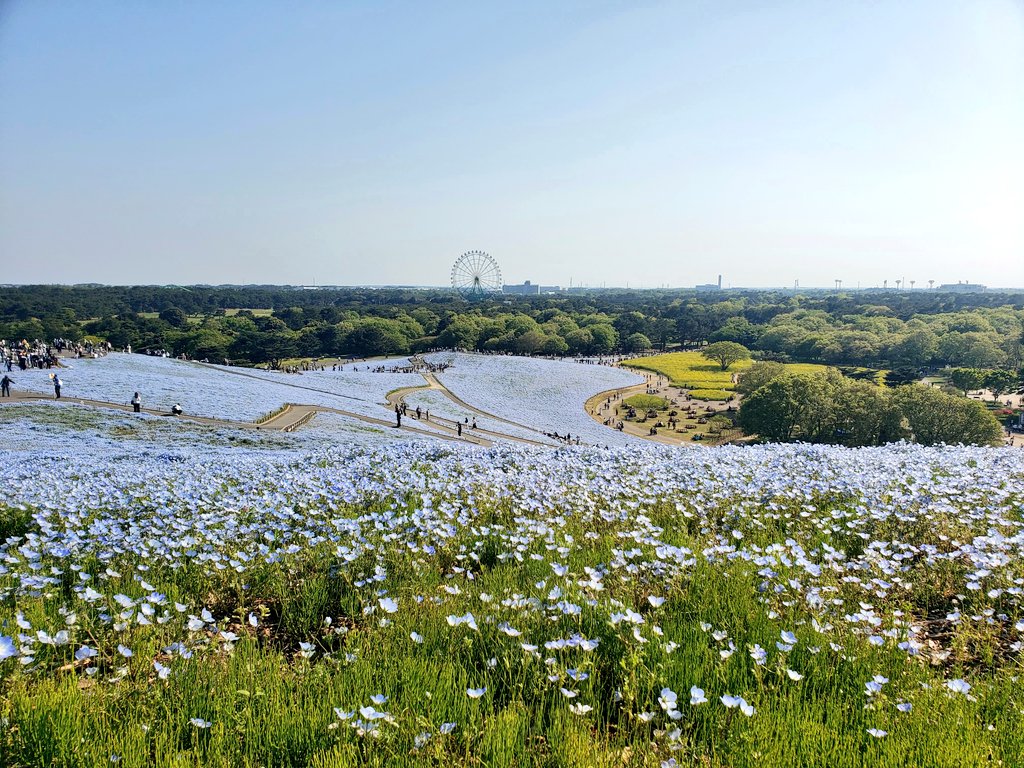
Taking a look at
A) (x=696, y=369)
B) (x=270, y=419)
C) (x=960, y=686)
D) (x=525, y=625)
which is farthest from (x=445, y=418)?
(x=696, y=369)

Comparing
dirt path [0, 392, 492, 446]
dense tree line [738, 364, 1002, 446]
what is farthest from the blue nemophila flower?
dense tree line [738, 364, 1002, 446]

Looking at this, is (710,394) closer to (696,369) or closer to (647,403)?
(647,403)

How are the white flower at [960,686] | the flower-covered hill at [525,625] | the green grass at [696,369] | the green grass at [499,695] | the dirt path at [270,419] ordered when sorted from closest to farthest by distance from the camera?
the green grass at [499,695] → the flower-covered hill at [525,625] → the white flower at [960,686] → the dirt path at [270,419] → the green grass at [696,369]

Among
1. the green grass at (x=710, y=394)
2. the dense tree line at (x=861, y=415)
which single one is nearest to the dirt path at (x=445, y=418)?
the dense tree line at (x=861, y=415)

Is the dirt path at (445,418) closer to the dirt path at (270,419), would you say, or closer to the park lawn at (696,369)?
the dirt path at (270,419)

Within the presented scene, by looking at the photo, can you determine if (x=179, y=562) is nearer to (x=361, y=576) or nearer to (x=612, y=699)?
(x=361, y=576)

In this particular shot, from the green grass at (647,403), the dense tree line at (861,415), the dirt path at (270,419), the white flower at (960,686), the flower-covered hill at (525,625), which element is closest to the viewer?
the flower-covered hill at (525,625)

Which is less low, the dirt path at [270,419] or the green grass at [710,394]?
the dirt path at [270,419]
